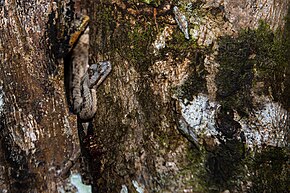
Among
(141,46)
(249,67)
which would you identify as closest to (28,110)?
(141,46)

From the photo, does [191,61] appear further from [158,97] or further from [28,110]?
[28,110]

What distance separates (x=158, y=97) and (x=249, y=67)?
1.63 ft

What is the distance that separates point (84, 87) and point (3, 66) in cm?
47

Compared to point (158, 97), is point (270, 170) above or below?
below

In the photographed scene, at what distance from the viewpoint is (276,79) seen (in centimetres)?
233

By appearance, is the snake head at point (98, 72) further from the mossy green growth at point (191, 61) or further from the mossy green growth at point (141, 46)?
the mossy green growth at point (191, 61)

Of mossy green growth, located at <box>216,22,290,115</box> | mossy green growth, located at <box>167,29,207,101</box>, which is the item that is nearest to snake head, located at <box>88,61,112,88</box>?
mossy green growth, located at <box>167,29,207,101</box>

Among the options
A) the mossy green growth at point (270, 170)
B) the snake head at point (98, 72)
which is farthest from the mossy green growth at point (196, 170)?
the snake head at point (98, 72)

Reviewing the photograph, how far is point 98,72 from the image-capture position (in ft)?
8.59

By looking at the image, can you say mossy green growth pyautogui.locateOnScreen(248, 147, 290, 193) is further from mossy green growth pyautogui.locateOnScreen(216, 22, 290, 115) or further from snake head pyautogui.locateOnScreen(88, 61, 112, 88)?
snake head pyautogui.locateOnScreen(88, 61, 112, 88)

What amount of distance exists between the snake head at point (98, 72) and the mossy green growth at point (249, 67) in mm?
640

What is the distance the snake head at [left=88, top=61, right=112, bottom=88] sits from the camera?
259cm

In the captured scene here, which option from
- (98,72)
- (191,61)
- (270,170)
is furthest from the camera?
(98,72)

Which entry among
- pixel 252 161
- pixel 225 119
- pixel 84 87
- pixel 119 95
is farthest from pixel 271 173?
pixel 84 87
